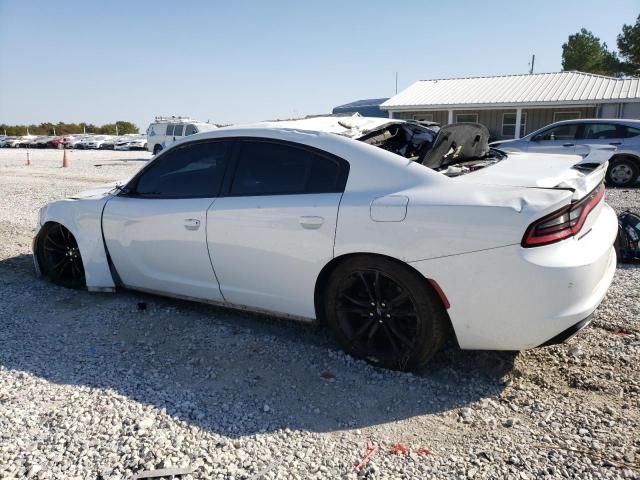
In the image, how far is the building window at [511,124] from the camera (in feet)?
81.6

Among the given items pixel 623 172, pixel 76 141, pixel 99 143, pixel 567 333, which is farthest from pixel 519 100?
pixel 76 141

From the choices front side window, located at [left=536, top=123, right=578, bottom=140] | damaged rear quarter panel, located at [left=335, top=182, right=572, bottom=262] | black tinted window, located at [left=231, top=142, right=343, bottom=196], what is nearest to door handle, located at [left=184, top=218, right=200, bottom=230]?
black tinted window, located at [left=231, top=142, right=343, bottom=196]

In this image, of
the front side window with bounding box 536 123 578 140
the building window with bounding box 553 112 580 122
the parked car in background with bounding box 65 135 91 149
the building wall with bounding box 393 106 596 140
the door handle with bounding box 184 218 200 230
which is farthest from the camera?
the parked car in background with bounding box 65 135 91 149

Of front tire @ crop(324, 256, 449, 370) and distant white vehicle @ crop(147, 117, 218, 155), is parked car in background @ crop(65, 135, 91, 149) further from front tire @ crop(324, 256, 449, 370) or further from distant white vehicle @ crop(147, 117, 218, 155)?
front tire @ crop(324, 256, 449, 370)

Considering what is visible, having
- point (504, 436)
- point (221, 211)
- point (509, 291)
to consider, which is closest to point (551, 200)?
point (509, 291)

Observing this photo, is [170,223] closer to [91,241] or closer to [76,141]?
[91,241]

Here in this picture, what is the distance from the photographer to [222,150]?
3951 millimetres

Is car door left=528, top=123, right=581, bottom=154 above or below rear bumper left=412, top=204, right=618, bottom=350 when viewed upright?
above

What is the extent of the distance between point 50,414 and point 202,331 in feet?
4.12

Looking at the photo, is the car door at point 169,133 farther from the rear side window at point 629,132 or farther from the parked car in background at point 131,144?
the rear side window at point 629,132

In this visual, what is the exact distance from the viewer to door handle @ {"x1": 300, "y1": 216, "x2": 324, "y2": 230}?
330 cm

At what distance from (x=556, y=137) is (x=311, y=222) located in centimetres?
1128

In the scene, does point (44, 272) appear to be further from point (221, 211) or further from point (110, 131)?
point (110, 131)

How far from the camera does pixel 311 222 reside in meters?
3.33
